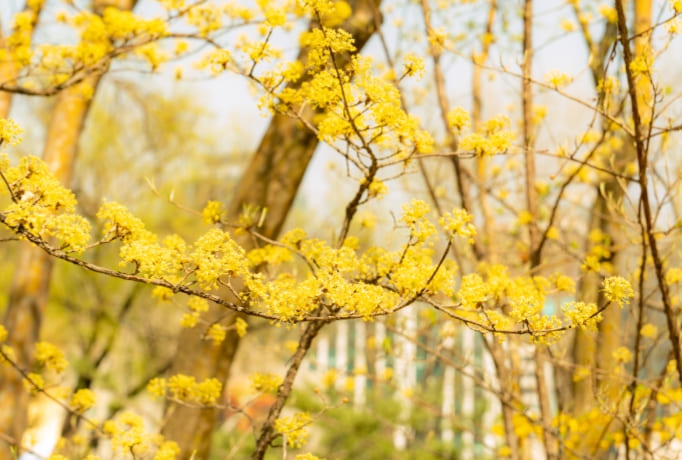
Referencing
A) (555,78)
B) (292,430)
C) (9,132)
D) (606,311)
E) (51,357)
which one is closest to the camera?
(9,132)

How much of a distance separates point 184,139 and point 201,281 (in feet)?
31.4

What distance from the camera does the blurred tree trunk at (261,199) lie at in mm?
2965

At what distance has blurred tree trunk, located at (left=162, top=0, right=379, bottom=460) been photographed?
117 inches

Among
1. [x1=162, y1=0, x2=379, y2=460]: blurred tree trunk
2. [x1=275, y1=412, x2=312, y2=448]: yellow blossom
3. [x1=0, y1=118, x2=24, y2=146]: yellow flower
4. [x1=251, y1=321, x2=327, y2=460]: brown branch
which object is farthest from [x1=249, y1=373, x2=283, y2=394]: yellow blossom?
[x1=0, y1=118, x2=24, y2=146]: yellow flower

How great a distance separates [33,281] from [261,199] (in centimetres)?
171

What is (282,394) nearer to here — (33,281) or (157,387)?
(157,387)

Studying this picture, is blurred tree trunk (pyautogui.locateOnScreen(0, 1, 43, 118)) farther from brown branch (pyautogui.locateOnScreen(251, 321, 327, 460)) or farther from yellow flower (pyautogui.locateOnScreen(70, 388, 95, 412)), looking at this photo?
brown branch (pyautogui.locateOnScreen(251, 321, 327, 460))

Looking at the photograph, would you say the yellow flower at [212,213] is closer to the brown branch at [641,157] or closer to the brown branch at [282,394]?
the brown branch at [282,394]

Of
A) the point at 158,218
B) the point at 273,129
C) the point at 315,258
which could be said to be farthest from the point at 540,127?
the point at 158,218

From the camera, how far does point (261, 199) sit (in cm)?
307

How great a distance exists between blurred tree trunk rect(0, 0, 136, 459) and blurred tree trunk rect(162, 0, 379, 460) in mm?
1096

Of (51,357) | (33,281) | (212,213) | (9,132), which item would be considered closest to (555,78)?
(212,213)

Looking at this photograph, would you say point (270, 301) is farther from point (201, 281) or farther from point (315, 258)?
point (315, 258)

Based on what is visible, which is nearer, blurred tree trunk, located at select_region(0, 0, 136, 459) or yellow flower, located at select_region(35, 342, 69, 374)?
yellow flower, located at select_region(35, 342, 69, 374)
